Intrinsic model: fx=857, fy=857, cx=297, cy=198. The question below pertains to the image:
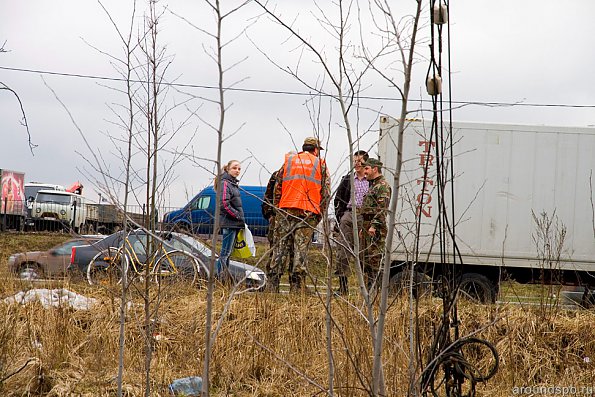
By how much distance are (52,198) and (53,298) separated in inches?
866


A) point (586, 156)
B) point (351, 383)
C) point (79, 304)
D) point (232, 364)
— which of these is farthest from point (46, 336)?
point (586, 156)

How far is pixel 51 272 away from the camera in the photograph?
27.8ft

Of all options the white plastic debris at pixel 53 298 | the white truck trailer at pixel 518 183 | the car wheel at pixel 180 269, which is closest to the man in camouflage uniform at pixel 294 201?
the car wheel at pixel 180 269

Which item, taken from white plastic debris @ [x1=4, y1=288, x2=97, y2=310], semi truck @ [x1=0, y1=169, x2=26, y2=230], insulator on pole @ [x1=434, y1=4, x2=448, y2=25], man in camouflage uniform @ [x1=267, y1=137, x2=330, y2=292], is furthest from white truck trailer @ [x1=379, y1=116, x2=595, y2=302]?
semi truck @ [x1=0, y1=169, x2=26, y2=230]

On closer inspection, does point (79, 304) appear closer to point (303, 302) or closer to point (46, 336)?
point (46, 336)

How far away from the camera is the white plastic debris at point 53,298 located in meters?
7.91

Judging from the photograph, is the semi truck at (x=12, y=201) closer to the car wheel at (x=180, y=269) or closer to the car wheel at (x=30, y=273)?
the car wheel at (x=30, y=273)

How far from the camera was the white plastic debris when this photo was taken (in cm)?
791

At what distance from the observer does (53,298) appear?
26.2 ft

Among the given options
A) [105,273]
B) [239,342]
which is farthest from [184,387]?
[105,273]

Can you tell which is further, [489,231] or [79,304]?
[489,231]

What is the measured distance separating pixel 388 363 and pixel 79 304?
144 inches

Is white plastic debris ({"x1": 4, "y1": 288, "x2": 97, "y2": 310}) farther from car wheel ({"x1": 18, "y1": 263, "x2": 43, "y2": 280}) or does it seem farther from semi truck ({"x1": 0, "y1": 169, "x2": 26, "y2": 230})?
semi truck ({"x1": 0, "y1": 169, "x2": 26, "y2": 230})

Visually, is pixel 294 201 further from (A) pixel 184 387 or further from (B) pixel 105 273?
(A) pixel 184 387
